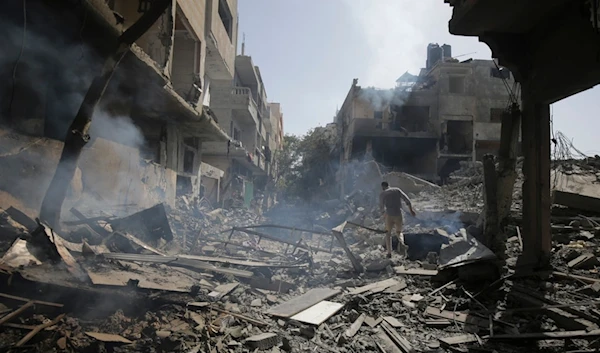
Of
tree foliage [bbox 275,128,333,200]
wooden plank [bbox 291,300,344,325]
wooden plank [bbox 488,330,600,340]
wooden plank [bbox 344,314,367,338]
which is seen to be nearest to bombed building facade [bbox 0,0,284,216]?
wooden plank [bbox 291,300,344,325]

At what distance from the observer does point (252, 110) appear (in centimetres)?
2320

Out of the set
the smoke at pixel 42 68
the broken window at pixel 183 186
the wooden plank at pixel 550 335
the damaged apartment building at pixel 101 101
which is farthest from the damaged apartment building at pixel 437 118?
the wooden plank at pixel 550 335

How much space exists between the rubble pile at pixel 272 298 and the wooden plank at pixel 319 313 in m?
0.02

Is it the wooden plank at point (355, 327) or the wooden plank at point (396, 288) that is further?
the wooden plank at point (396, 288)

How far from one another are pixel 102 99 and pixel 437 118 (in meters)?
A: 26.3

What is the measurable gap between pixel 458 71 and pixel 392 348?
96.9 ft

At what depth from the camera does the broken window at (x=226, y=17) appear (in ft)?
53.6

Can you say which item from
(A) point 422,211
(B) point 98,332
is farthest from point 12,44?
(A) point 422,211

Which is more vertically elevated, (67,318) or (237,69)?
(237,69)

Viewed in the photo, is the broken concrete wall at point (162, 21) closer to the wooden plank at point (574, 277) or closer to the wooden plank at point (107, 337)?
the wooden plank at point (107, 337)

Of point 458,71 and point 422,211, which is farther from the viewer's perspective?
point 458,71

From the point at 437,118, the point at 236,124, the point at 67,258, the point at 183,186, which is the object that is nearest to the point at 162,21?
the point at 183,186

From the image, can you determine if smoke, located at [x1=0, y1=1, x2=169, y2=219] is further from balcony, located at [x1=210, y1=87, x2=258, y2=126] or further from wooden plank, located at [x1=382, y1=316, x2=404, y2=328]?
balcony, located at [x1=210, y1=87, x2=258, y2=126]

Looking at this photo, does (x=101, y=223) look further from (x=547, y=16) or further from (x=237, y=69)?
(x=237, y=69)
